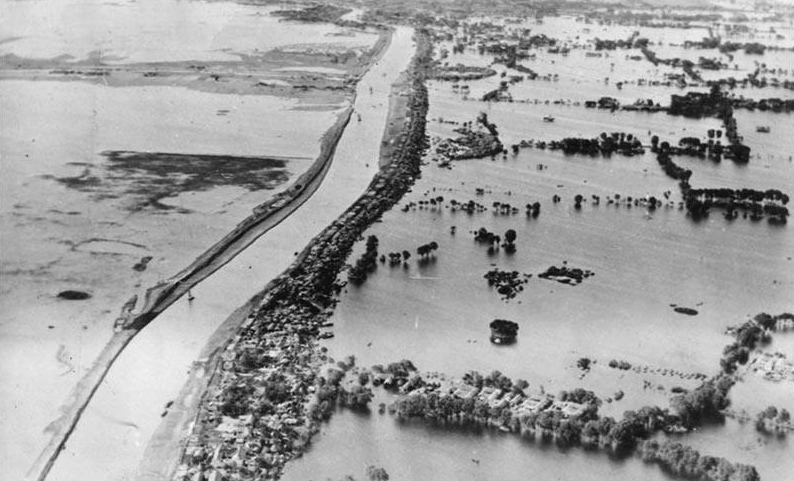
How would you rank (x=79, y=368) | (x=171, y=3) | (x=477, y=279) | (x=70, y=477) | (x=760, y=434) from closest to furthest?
(x=70, y=477), (x=760, y=434), (x=79, y=368), (x=477, y=279), (x=171, y=3)

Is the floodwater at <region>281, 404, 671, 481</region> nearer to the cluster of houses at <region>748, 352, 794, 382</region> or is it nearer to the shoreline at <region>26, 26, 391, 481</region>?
the shoreline at <region>26, 26, 391, 481</region>

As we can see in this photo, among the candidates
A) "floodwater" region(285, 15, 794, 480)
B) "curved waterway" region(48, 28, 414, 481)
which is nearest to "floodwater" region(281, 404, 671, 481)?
"floodwater" region(285, 15, 794, 480)

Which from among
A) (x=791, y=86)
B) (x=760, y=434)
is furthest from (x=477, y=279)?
(x=791, y=86)

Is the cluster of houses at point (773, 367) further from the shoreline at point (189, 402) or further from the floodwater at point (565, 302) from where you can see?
the shoreline at point (189, 402)

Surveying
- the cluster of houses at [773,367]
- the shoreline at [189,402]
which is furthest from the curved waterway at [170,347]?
the cluster of houses at [773,367]

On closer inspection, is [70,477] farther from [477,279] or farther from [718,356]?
[718,356]
